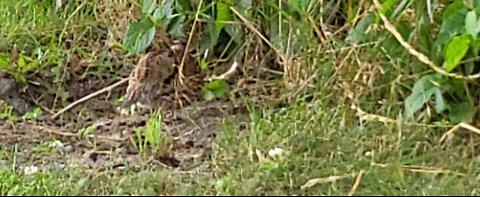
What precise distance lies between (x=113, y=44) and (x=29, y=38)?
0.31 meters

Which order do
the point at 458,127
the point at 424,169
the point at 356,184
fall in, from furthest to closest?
the point at 458,127
the point at 424,169
the point at 356,184

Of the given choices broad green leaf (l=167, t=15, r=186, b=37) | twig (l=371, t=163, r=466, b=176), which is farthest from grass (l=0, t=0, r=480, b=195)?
broad green leaf (l=167, t=15, r=186, b=37)

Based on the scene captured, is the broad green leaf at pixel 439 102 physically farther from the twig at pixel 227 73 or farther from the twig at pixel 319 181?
the twig at pixel 227 73

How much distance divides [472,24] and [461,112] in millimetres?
238

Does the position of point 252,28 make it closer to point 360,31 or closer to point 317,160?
point 360,31

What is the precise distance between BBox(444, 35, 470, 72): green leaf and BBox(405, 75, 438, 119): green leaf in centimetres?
9

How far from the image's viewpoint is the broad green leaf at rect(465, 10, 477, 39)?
2480 millimetres

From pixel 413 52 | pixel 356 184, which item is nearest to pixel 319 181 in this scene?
pixel 356 184

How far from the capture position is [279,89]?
117 inches

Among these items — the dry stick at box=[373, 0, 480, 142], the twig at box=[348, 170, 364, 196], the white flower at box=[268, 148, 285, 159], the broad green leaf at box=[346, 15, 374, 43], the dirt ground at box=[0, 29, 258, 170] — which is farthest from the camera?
the broad green leaf at box=[346, 15, 374, 43]

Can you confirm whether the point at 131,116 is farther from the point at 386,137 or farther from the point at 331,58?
the point at 386,137

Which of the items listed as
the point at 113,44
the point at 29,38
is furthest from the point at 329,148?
the point at 29,38

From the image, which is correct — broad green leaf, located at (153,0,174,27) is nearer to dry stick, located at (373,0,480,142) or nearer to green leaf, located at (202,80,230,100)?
green leaf, located at (202,80,230,100)

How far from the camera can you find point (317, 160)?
2430 mm
